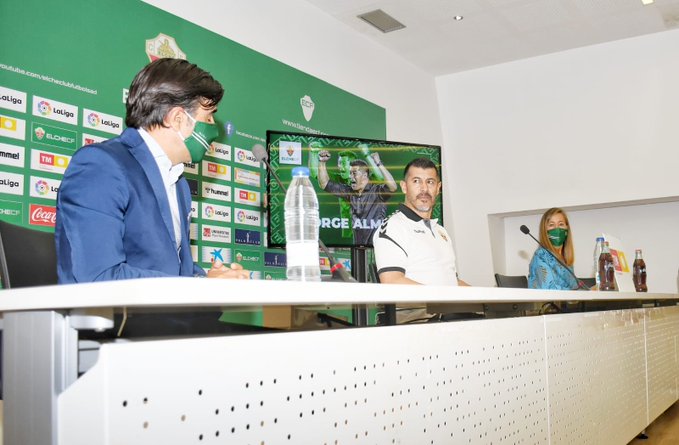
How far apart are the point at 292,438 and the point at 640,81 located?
195 inches

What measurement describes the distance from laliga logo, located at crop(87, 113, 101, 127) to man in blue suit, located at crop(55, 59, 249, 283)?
121cm

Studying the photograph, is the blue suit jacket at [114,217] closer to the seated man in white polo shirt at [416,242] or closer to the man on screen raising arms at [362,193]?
the seated man in white polo shirt at [416,242]

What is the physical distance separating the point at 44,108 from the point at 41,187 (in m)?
0.34

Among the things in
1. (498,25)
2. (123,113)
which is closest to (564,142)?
(498,25)

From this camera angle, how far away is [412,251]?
9.47 feet

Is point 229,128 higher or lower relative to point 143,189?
higher

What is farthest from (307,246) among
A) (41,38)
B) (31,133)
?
(41,38)

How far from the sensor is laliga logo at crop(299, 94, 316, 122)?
428 centimetres

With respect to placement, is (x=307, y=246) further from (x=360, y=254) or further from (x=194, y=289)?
(x=360, y=254)

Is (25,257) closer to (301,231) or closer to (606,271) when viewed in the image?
(301,231)

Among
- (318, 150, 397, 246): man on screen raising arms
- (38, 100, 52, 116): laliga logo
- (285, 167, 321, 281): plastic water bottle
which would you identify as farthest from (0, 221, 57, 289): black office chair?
(318, 150, 397, 246): man on screen raising arms

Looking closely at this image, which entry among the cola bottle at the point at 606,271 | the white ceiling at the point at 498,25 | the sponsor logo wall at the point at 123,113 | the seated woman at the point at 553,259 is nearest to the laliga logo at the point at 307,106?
the sponsor logo wall at the point at 123,113

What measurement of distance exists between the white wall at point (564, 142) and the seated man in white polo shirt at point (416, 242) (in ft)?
8.87

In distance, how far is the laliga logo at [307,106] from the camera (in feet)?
14.0
